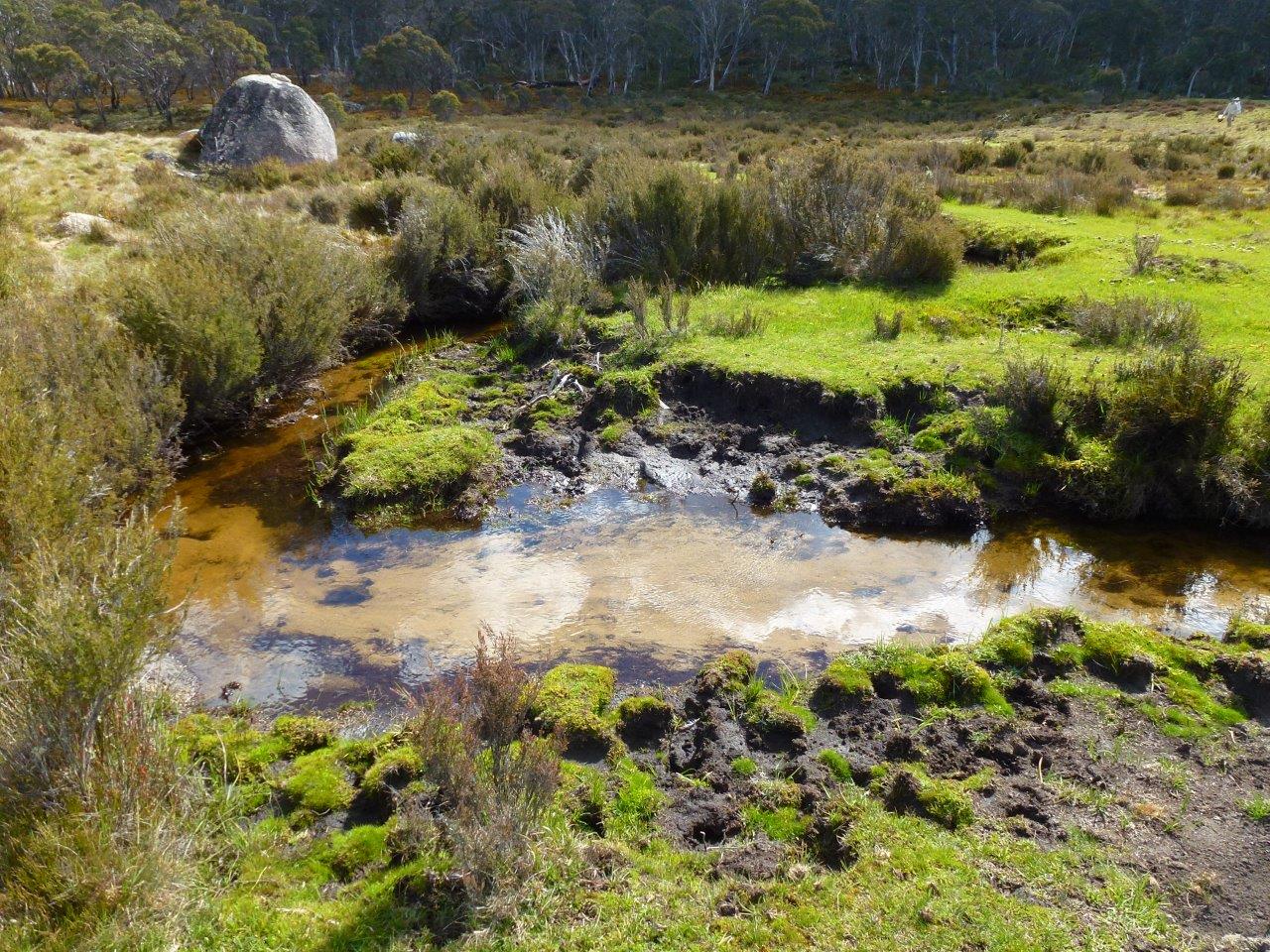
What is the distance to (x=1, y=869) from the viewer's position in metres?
3.02

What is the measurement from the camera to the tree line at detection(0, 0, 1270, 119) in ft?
166

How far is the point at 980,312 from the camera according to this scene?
34.8 ft

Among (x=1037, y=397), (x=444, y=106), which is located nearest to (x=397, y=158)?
(x=1037, y=397)

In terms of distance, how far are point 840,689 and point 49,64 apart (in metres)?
45.4

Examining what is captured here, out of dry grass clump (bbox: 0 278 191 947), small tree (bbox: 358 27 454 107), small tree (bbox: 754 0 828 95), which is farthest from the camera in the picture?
small tree (bbox: 754 0 828 95)

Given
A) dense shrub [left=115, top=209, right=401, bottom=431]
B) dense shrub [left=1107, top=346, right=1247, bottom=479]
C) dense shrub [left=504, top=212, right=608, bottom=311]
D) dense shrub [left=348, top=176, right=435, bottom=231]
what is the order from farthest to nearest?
dense shrub [left=348, top=176, right=435, bottom=231], dense shrub [left=504, top=212, right=608, bottom=311], dense shrub [left=115, top=209, right=401, bottom=431], dense shrub [left=1107, top=346, right=1247, bottom=479]

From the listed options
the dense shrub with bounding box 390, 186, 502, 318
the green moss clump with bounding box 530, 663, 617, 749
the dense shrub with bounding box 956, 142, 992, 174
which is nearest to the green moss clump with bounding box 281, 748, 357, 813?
the green moss clump with bounding box 530, 663, 617, 749

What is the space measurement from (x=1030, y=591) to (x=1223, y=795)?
98.7 inches

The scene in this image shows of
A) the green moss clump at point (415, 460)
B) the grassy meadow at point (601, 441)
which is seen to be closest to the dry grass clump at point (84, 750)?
the grassy meadow at point (601, 441)

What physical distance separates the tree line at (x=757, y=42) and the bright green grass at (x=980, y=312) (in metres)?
42.5

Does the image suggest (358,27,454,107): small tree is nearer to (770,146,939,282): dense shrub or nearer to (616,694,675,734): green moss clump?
(770,146,939,282): dense shrub

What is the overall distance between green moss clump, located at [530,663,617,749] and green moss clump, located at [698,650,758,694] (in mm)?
608

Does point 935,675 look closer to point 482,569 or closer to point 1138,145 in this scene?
point 482,569

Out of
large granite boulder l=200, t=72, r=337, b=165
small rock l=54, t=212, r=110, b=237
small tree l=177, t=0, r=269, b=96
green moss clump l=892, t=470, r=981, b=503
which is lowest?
green moss clump l=892, t=470, r=981, b=503
